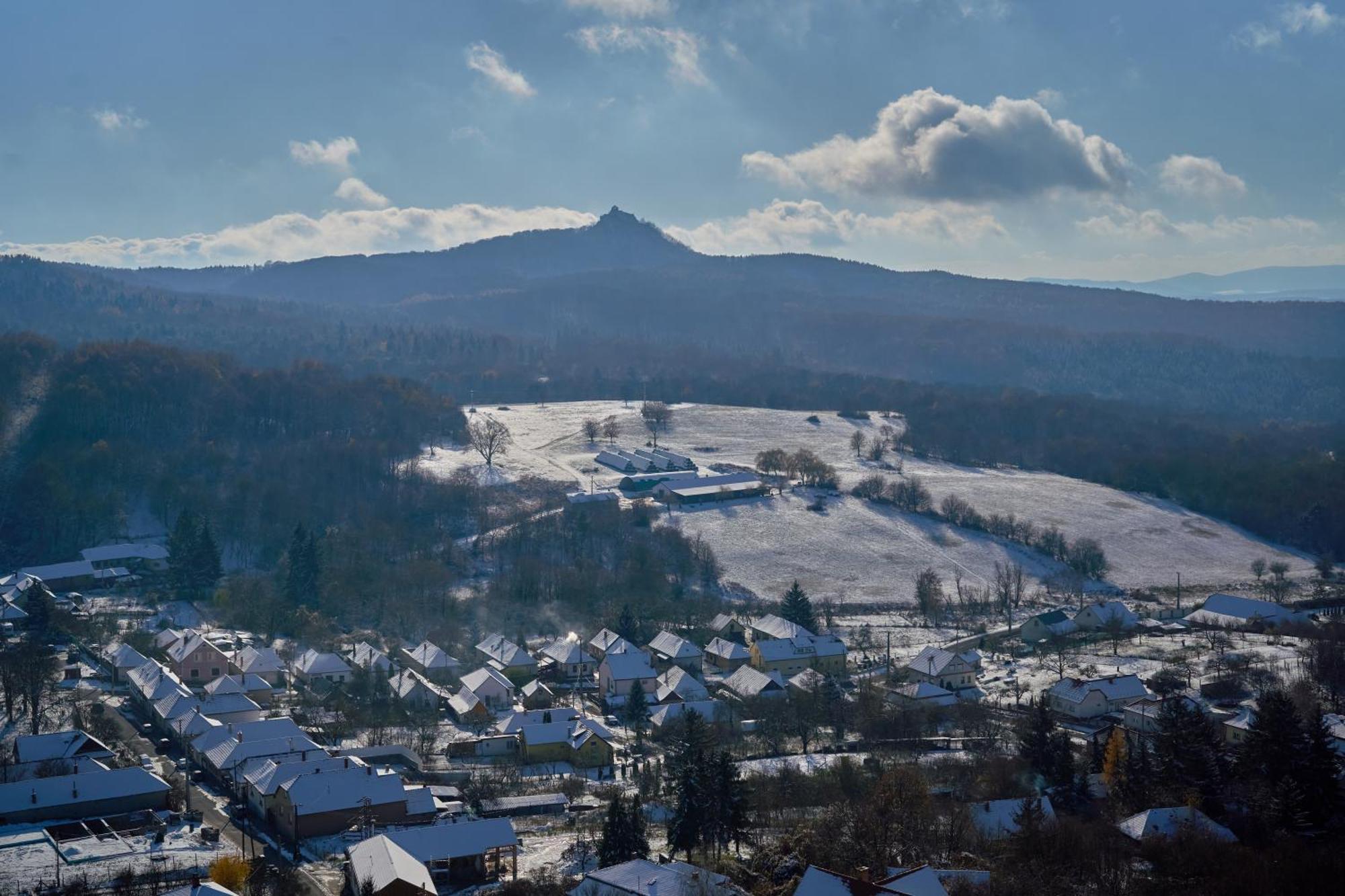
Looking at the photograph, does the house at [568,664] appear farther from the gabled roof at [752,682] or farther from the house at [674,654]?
the gabled roof at [752,682]

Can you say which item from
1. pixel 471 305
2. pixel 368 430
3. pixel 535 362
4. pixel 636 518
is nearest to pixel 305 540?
pixel 636 518

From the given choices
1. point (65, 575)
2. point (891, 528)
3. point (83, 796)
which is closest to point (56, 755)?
point (83, 796)

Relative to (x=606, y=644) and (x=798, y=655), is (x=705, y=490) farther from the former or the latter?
(x=606, y=644)

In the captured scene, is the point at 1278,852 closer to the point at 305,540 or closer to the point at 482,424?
the point at 305,540

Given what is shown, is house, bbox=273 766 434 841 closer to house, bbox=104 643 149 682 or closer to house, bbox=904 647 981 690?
house, bbox=104 643 149 682

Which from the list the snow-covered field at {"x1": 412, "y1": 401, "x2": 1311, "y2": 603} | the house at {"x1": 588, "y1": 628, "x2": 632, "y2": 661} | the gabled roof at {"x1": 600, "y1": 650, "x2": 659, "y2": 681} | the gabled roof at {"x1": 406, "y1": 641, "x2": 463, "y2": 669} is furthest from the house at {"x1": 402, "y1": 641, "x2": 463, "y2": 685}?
the snow-covered field at {"x1": 412, "y1": 401, "x2": 1311, "y2": 603}
